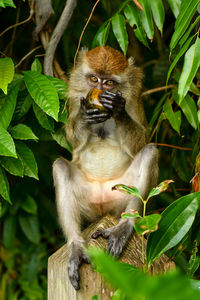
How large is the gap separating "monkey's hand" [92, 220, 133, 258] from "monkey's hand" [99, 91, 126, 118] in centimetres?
94

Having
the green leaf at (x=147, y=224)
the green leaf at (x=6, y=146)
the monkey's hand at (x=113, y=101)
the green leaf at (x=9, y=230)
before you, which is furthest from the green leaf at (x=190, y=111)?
Answer: the green leaf at (x=9, y=230)

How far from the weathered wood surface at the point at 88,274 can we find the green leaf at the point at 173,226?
0.19 metres

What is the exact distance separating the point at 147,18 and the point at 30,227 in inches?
115

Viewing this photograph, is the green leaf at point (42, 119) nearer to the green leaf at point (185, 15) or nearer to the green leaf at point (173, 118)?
the green leaf at point (173, 118)

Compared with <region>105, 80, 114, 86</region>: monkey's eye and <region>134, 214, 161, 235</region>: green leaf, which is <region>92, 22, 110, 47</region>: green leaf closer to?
<region>105, 80, 114, 86</region>: monkey's eye

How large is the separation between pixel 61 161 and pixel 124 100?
69cm

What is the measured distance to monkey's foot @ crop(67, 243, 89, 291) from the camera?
92.0 inches

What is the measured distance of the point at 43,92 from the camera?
10.7 feet

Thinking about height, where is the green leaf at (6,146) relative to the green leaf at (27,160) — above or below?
above

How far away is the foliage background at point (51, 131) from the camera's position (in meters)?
3.43

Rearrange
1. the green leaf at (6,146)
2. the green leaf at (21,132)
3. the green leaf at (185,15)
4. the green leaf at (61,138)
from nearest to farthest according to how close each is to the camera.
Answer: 1. the green leaf at (185,15)
2. the green leaf at (6,146)
3. the green leaf at (21,132)
4. the green leaf at (61,138)

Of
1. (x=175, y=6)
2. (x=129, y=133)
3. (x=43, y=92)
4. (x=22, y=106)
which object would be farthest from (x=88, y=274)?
(x=175, y=6)

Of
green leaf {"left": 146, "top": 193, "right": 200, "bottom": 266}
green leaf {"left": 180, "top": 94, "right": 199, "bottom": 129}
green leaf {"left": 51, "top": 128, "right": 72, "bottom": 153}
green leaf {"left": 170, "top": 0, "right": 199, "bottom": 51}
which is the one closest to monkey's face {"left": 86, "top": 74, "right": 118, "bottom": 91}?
green leaf {"left": 51, "top": 128, "right": 72, "bottom": 153}

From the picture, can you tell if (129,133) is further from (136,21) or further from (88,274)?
(88,274)
